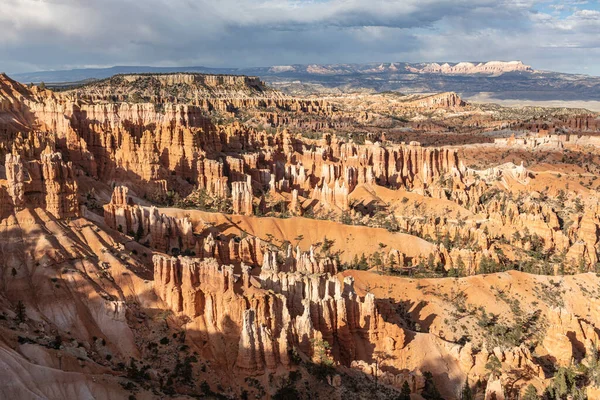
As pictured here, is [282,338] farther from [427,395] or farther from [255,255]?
[255,255]

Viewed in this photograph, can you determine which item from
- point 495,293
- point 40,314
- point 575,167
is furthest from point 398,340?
point 575,167

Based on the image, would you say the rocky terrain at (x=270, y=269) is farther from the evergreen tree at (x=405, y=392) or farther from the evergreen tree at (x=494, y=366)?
the evergreen tree at (x=494, y=366)

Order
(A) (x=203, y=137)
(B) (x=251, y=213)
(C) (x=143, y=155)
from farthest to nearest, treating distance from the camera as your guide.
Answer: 1. (A) (x=203, y=137)
2. (C) (x=143, y=155)
3. (B) (x=251, y=213)

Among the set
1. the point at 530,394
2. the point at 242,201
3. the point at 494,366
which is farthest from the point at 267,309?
the point at 242,201

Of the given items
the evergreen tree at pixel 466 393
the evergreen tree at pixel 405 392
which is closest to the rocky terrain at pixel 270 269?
the evergreen tree at pixel 405 392

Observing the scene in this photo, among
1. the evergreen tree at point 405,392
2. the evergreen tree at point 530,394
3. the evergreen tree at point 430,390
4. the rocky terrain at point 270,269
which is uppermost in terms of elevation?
the rocky terrain at point 270,269

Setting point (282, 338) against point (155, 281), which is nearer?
point (282, 338)

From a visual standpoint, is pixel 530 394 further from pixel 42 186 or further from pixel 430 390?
pixel 42 186

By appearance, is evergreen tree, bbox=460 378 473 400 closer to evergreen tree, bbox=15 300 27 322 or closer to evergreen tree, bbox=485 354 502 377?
evergreen tree, bbox=485 354 502 377
